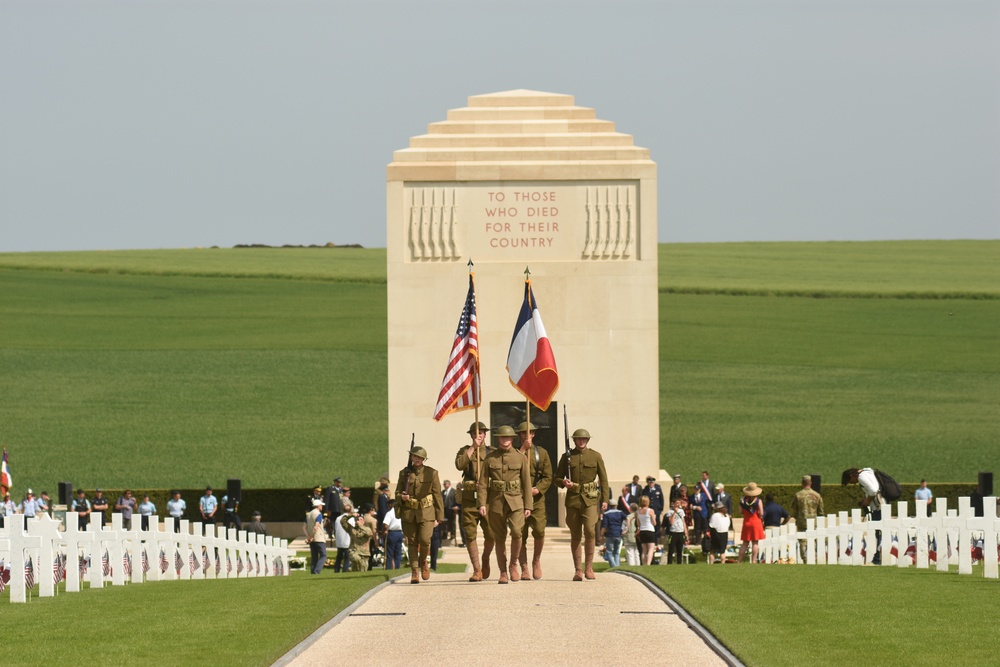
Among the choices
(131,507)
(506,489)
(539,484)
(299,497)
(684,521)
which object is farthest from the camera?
(299,497)

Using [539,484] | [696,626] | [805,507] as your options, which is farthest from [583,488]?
[805,507]

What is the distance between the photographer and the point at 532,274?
137 feet

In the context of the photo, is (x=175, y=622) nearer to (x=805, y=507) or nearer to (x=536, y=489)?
(x=536, y=489)

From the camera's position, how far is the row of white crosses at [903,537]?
76.2 ft

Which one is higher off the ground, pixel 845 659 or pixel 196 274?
pixel 196 274

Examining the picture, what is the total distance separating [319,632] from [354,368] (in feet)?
194

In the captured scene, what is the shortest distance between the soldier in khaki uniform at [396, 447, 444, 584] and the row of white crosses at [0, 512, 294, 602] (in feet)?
12.1

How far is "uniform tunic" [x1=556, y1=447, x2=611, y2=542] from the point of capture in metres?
24.4

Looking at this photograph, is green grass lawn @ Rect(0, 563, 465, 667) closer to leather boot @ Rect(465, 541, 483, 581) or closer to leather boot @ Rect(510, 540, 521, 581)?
leather boot @ Rect(465, 541, 483, 581)

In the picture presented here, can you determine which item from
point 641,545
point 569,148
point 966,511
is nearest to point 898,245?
point 569,148

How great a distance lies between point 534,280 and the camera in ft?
137

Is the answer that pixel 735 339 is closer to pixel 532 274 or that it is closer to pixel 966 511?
pixel 532 274

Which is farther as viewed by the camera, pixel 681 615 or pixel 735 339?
pixel 735 339

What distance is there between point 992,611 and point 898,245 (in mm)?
104810
